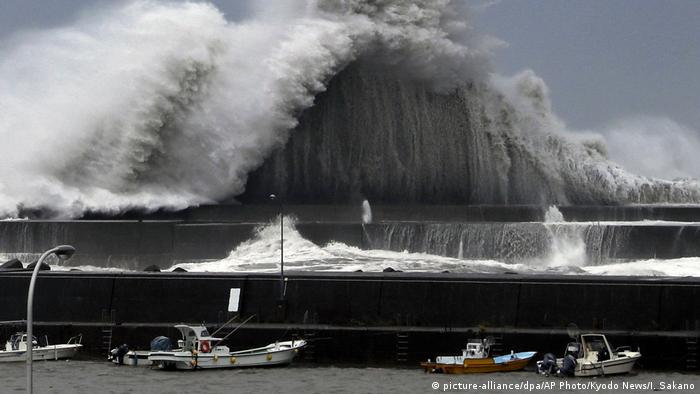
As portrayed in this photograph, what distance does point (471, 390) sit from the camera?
24.4 metres

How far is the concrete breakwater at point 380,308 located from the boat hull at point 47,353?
0.58 meters

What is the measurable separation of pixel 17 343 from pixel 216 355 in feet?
14.1

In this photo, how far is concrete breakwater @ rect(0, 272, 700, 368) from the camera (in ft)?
89.7

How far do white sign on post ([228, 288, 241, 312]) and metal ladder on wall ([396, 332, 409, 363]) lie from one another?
3.32m

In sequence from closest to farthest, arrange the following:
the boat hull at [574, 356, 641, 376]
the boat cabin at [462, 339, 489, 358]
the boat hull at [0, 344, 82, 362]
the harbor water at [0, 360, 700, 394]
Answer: the harbor water at [0, 360, 700, 394]
the boat hull at [574, 356, 641, 376]
the boat cabin at [462, 339, 489, 358]
the boat hull at [0, 344, 82, 362]

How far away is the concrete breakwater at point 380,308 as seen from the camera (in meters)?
27.3

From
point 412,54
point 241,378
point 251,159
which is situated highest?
point 412,54

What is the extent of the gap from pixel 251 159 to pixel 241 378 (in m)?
19.1

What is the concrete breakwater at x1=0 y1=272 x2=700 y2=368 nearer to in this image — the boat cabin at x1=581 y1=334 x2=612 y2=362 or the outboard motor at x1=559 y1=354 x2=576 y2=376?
the boat cabin at x1=581 y1=334 x2=612 y2=362

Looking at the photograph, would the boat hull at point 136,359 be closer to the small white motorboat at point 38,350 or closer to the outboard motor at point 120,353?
the outboard motor at point 120,353

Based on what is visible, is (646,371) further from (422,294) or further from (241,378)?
(241,378)

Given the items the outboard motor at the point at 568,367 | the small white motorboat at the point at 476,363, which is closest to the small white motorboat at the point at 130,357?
the small white motorboat at the point at 476,363

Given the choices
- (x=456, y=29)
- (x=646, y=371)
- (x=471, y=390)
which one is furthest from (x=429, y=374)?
(x=456, y=29)

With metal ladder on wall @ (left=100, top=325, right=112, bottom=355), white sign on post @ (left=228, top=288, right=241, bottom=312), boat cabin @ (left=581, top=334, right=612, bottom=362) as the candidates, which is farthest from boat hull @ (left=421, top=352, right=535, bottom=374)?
metal ladder on wall @ (left=100, top=325, right=112, bottom=355)
